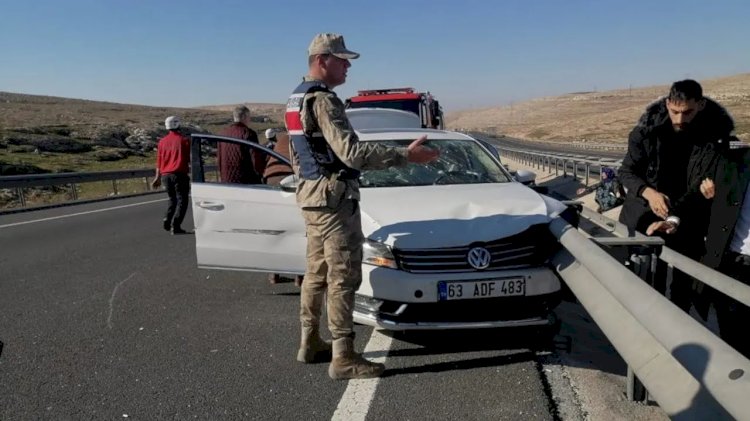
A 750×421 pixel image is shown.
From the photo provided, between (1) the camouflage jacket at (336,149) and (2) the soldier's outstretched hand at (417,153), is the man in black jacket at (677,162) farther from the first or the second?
(1) the camouflage jacket at (336,149)

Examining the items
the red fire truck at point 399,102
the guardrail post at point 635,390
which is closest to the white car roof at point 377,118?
the red fire truck at point 399,102

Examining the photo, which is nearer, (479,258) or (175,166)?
(479,258)

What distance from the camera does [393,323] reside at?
4.07 m

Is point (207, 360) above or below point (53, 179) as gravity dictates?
below

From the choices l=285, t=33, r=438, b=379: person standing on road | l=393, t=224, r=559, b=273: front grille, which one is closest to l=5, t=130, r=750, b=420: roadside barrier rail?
l=393, t=224, r=559, b=273: front grille

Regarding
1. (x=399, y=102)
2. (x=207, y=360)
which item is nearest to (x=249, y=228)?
(x=207, y=360)

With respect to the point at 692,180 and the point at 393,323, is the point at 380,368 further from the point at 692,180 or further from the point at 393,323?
the point at 692,180

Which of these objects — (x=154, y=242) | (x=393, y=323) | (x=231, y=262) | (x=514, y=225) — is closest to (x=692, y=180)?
(x=514, y=225)

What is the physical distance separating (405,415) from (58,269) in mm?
5670

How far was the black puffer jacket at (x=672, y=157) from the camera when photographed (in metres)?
3.68

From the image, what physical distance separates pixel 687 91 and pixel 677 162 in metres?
0.50

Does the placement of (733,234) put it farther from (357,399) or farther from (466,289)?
(357,399)

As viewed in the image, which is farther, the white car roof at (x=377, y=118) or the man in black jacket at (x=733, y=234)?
the white car roof at (x=377, y=118)

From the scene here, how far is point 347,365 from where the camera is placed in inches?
154
